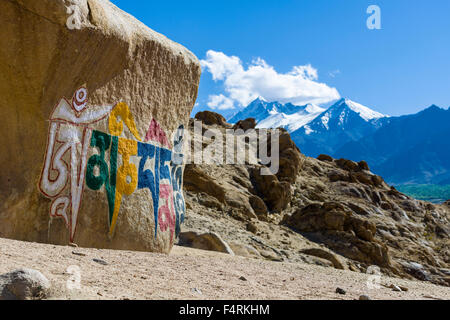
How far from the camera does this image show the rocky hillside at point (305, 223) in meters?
12.6

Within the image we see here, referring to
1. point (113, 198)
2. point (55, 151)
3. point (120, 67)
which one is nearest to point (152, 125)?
point (120, 67)

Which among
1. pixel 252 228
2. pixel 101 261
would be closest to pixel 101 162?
pixel 101 261

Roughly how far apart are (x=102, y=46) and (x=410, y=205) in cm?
2573

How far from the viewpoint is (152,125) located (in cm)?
707

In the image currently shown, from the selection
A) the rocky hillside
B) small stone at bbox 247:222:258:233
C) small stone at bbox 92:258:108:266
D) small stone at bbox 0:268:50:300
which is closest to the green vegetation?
the rocky hillside

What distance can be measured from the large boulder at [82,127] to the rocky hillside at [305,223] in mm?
3513

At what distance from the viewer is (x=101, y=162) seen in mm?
5836

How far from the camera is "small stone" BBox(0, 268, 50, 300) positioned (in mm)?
2676

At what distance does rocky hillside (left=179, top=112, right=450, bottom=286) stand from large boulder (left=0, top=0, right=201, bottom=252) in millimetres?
3513

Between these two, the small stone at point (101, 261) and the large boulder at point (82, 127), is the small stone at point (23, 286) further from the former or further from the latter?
the large boulder at point (82, 127)

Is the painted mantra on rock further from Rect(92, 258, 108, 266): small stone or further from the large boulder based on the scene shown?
Rect(92, 258, 108, 266): small stone

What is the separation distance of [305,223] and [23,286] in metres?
15.3
